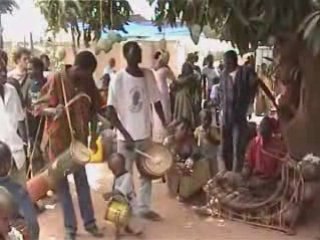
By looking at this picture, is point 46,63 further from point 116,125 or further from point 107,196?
point 107,196

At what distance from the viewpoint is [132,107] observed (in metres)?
4.84

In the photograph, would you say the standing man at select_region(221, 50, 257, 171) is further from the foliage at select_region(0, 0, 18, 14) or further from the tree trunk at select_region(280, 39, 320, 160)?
the foliage at select_region(0, 0, 18, 14)

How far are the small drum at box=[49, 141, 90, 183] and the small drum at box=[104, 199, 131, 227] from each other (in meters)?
0.38

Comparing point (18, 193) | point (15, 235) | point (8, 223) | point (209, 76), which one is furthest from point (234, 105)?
point (8, 223)

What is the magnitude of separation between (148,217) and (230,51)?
60.5 inches

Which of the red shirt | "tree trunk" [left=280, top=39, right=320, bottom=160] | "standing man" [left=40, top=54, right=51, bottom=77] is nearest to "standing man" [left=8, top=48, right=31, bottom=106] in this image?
"standing man" [left=40, top=54, right=51, bottom=77]

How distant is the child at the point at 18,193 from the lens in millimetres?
3555

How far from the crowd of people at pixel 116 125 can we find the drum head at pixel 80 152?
0.12ft

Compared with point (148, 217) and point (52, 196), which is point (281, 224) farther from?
point (52, 196)

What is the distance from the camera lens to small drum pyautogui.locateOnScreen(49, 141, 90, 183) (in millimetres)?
4457

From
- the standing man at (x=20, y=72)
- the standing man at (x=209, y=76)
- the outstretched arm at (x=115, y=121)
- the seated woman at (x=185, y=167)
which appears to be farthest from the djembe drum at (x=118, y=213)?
the standing man at (x=209, y=76)

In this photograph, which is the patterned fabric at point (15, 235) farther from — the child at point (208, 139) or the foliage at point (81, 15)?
the child at point (208, 139)

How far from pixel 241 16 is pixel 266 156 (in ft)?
3.97

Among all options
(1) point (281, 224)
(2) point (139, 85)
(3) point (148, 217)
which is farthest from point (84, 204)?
(1) point (281, 224)
